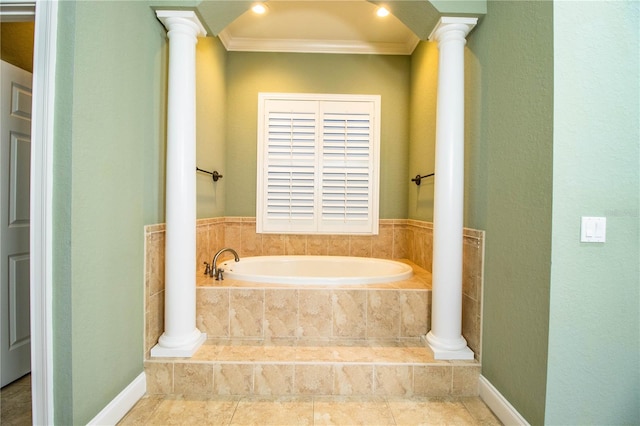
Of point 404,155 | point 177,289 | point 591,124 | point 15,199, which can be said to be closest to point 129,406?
point 177,289

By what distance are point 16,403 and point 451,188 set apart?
2.78m

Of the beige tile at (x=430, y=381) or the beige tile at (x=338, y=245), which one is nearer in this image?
the beige tile at (x=430, y=381)

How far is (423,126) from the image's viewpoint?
9.91ft

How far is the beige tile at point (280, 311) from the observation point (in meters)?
2.17

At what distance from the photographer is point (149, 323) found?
1.95 m

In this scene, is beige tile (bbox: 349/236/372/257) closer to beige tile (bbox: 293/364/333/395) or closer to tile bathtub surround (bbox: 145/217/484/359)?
tile bathtub surround (bbox: 145/217/484/359)

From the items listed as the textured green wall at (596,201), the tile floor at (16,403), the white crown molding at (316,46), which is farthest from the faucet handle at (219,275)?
the white crown molding at (316,46)

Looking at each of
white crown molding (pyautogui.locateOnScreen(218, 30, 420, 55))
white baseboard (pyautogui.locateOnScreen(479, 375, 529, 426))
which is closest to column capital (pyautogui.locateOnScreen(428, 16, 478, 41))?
white crown molding (pyautogui.locateOnScreen(218, 30, 420, 55))

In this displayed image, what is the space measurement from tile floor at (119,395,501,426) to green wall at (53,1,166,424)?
264 millimetres

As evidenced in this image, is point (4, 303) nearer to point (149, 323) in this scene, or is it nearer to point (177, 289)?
point (149, 323)

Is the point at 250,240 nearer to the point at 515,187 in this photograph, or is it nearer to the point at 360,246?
the point at 360,246

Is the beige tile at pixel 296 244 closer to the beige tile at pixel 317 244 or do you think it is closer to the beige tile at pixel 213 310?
the beige tile at pixel 317 244

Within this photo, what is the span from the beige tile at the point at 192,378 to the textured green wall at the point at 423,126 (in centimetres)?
210

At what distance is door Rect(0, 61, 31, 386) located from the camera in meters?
1.86
